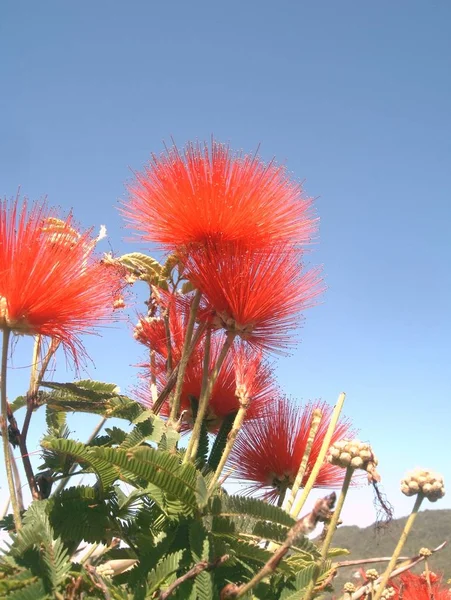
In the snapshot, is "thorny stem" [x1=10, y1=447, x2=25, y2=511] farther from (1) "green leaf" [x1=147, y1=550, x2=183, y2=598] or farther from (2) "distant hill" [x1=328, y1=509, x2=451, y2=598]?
(2) "distant hill" [x1=328, y1=509, x2=451, y2=598]

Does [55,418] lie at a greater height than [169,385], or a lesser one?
lesser

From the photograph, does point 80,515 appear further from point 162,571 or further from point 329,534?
point 329,534

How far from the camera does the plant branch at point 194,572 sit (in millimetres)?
1540

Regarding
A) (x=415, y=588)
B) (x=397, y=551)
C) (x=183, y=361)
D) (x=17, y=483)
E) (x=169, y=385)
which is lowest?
(x=415, y=588)

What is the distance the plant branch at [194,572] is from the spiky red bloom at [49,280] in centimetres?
115

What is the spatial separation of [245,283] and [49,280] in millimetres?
807

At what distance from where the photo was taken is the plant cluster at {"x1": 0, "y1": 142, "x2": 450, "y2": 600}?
6.02 ft

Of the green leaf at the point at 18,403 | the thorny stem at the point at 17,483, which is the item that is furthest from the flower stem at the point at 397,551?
the green leaf at the point at 18,403

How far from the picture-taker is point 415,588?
3.37m

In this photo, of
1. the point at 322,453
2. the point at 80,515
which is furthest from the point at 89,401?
the point at 322,453

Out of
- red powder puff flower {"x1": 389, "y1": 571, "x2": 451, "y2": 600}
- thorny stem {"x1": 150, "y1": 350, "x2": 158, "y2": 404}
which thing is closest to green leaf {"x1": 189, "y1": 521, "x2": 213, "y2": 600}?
thorny stem {"x1": 150, "y1": 350, "x2": 158, "y2": 404}

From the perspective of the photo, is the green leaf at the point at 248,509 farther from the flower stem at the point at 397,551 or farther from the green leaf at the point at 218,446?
the green leaf at the point at 218,446

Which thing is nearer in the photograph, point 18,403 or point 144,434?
point 144,434

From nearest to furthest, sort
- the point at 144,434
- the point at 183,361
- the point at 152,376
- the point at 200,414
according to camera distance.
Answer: the point at 144,434, the point at 200,414, the point at 183,361, the point at 152,376
